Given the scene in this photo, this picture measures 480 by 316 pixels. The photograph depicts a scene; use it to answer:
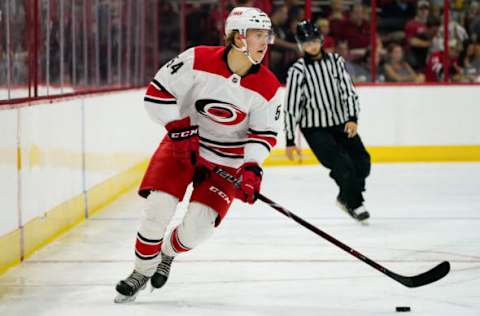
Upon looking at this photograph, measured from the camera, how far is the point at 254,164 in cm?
463

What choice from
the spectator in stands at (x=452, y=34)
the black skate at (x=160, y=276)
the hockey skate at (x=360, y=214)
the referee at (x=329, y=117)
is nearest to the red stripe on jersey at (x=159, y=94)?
the black skate at (x=160, y=276)

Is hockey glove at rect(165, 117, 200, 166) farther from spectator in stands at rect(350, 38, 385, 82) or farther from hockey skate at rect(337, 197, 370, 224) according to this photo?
spectator in stands at rect(350, 38, 385, 82)

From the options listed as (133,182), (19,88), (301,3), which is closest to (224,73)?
(19,88)

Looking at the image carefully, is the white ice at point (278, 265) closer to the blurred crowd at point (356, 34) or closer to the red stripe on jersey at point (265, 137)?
the red stripe on jersey at point (265, 137)

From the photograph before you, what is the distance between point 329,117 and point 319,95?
17 cm

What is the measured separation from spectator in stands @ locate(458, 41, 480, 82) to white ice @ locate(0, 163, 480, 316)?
320 centimetres

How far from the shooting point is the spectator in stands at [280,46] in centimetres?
1170

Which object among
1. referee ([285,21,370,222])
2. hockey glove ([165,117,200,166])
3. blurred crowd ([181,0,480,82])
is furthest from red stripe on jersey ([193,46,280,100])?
blurred crowd ([181,0,480,82])

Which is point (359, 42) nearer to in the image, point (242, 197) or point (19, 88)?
point (19, 88)

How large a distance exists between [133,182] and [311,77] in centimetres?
255

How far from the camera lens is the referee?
7.19 metres

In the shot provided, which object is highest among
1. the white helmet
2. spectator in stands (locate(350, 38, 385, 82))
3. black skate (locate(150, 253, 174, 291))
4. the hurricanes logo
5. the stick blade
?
the white helmet

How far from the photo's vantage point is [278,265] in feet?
18.2

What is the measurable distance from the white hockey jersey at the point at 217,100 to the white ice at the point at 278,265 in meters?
0.59
